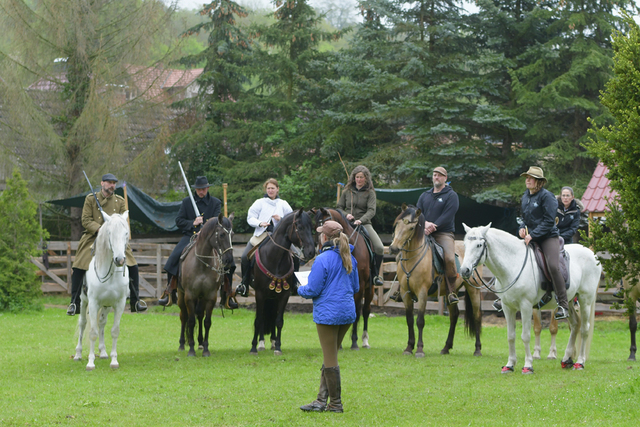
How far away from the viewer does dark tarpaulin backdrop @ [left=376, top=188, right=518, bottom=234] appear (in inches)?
643

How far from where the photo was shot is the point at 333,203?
66.7 ft

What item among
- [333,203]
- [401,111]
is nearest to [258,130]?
[333,203]

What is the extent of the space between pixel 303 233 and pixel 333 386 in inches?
144

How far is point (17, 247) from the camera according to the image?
55.6 ft

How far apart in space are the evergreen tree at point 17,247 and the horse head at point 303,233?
998 cm

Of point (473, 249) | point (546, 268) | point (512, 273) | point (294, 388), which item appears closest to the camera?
point (294, 388)

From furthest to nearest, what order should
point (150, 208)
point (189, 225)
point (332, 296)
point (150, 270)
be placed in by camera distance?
point (150, 270)
point (150, 208)
point (189, 225)
point (332, 296)

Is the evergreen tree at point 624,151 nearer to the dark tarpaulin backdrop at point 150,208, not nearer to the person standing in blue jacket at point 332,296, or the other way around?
the person standing in blue jacket at point 332,296

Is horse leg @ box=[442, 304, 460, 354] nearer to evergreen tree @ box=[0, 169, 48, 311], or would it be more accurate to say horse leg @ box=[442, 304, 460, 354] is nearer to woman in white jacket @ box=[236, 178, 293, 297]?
woman in white jacket @ box=[236, 178, 293, 297]

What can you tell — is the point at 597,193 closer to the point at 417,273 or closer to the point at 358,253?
the point at 417,273

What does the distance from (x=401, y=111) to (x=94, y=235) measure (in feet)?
35.6

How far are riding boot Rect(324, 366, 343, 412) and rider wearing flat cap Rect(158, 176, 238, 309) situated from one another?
4.85 m

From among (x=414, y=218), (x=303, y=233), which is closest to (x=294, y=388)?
(x=303, y=233)

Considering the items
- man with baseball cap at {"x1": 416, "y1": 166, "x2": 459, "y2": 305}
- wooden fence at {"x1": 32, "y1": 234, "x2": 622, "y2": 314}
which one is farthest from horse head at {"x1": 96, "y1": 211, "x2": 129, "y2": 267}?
wooden fence at {"x1": 32, "y1": 234, "x2": 622, "y2": 314}
